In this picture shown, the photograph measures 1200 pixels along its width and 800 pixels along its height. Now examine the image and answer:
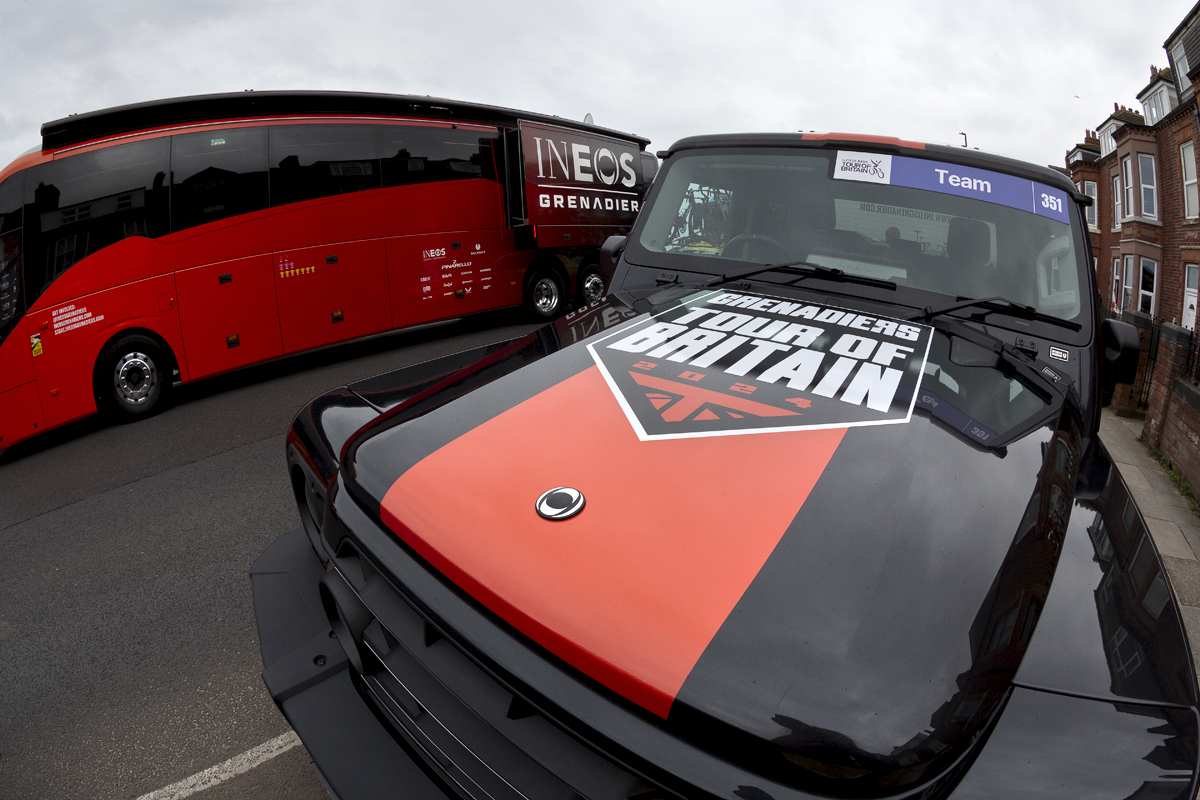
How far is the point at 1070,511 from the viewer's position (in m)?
1.76

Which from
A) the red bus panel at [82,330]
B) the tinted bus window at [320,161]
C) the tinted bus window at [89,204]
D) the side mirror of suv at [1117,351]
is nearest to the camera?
the side mirror of suv at [1117,351]

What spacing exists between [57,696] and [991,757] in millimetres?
3733

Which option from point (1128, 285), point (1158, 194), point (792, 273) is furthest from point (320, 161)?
point (1128, 285)

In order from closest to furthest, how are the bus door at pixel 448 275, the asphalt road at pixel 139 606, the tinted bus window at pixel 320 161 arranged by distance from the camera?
the asphalt road at pixel 139 606 → the tinted bus window at pixel 320 161 → the bus door at pixel 448 275

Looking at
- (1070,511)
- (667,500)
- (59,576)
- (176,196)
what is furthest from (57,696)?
(176,196)

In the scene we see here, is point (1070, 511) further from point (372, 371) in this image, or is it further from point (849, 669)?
point (372, 371)

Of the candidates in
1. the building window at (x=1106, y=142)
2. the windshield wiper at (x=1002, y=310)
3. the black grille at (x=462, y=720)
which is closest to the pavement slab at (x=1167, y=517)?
the windshield wiper at (x=1002, y=310)

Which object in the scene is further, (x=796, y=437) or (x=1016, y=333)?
(x=1016, y=333)

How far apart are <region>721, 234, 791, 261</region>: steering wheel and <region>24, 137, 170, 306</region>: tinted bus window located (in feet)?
22.1

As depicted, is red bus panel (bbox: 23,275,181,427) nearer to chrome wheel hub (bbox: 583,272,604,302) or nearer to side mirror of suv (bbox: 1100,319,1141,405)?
chrome wheel hub (bbox: 583,272,604,302)

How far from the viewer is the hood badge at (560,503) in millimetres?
1348

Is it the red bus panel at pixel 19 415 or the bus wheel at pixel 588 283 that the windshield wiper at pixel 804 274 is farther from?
the bus wheel at pixel 588 283

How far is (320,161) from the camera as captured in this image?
27.4 feet

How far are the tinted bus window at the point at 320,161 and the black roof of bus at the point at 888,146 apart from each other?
6509 mm
